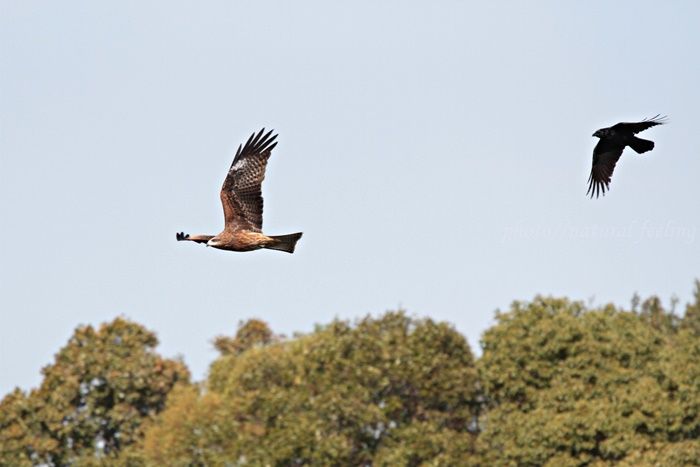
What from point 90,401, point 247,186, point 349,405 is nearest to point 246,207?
point 247,186

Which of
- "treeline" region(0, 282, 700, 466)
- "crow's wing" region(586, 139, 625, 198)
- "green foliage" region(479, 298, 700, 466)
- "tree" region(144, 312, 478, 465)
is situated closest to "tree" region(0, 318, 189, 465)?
"treeline" region(0, 282, 700, 466)

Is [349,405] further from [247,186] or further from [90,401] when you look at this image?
[247,186]

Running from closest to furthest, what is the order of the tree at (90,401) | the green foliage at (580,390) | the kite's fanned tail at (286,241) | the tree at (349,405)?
the kite's fanned tail at (286,241) < the green foliage at (580,390) < the tree at (349,405) < the tree at (90,401)

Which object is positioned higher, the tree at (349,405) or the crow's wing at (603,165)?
the tree at (349,405)

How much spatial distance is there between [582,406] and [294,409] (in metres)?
9.60

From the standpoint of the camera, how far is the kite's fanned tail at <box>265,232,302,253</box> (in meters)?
29.5

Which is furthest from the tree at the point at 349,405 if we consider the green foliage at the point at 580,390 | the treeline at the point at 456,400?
the green foliage at the point at 580,390

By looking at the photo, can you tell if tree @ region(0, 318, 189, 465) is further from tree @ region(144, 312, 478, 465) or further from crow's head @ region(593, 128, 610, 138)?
crow's head @ region(593, 128, 610, 138)

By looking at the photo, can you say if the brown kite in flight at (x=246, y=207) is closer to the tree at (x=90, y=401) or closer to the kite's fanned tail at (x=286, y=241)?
the kite's fanned tail at (x=286, y=241)

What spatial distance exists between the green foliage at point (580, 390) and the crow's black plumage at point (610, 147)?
24.3m

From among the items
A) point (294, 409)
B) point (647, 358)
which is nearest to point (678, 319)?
point (647, 358)

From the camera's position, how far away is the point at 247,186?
30734 mm

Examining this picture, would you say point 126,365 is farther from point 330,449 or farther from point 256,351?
point 330,449

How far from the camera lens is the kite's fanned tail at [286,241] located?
2952 cm
